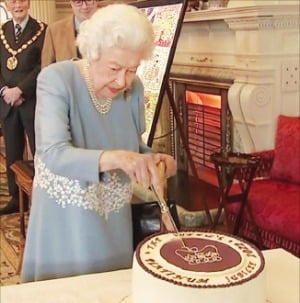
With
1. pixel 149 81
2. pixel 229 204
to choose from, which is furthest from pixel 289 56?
pixel 149 81

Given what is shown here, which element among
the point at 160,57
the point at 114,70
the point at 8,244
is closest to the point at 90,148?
the point at 114,70

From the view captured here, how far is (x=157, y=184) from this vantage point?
118 cm

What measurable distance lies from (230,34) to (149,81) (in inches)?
56.3

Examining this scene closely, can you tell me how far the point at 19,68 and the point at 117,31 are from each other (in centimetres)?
58

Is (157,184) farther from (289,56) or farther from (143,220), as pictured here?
(289,56)

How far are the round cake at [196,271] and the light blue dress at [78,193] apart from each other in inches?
18.7

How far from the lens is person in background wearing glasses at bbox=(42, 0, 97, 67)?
1848 mm

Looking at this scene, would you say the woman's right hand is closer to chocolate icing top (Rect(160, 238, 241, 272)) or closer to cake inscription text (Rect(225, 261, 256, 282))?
chocolate icing top (Rect(160, 238, 241, 272))

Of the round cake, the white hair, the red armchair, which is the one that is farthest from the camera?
the red armchair

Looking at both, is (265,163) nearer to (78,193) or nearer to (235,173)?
(235,173)

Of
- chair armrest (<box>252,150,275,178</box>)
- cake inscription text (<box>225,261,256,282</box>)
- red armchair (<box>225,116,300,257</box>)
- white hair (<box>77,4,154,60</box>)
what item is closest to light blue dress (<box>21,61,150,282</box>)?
white hair (<box>77,4,154,60</box>)

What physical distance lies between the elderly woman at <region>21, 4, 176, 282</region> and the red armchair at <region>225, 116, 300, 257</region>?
1.16 meters

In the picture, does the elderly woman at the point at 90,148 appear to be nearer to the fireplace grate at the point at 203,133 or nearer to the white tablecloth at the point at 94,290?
the white tablecloth at the point at 94,290

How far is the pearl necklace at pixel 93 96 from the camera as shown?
→ 1475mm
